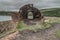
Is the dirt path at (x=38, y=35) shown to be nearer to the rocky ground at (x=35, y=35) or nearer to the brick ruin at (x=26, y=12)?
the rocky ground at (x=35, y=35)

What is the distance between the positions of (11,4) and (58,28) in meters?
2.48

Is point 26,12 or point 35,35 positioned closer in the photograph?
point 35,35

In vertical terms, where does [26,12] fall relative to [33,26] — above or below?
above

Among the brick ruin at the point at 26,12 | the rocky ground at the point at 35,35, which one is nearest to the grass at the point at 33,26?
the rocky ground at the point at 35,35

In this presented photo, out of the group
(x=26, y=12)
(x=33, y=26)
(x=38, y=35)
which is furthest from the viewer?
(x=26, y=12)

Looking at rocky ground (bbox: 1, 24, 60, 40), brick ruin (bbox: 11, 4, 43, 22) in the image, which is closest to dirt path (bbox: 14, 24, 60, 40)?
rocky ground (bbox: 1, 24, 60, 40)

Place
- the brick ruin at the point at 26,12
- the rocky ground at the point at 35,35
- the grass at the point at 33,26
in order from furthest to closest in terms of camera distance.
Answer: the brick ruin at the point at 26,12 → the grass at the point at 33,26 → the rocky ground at the point at 35,35

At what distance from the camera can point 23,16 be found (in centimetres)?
355

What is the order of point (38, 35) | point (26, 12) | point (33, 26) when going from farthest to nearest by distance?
1. point (26, 12)
2. point (33, 26)
3. point (38, 35)

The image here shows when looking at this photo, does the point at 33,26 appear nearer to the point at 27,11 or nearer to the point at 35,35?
the point at 35,35

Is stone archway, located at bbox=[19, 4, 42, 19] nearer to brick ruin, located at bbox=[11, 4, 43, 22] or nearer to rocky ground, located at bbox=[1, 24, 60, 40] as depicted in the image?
brick ruin, located at bbox=[11, 4, 43, 22]

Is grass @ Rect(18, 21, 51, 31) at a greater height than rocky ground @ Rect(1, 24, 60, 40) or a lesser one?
greater

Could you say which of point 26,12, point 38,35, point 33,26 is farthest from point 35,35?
point 26,12

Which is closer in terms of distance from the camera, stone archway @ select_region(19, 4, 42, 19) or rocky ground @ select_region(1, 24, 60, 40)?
rocky ground @ select_region(1, 24, 60, 40)
